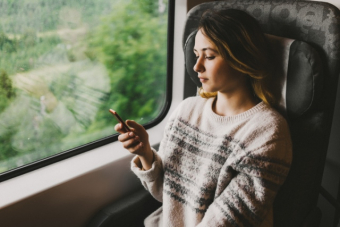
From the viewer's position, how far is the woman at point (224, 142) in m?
1.13

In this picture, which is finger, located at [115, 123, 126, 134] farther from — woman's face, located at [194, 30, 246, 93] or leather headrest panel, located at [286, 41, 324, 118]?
leather headrest panel, located at [286, 41, 324, 118]

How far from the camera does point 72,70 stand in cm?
167

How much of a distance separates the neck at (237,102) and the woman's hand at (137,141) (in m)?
0.31

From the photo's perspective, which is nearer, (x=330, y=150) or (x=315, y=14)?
(x=315, y=14)

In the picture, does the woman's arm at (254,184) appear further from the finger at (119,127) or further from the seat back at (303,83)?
the finger at (119,127)

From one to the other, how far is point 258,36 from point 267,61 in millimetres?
91

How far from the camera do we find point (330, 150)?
161cm

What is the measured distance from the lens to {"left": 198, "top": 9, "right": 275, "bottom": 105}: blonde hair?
1.17 metres

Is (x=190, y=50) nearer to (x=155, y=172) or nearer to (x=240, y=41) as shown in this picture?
(x=240, y=41)

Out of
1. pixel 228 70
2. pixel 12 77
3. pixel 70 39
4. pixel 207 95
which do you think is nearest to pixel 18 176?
pixel 12 77

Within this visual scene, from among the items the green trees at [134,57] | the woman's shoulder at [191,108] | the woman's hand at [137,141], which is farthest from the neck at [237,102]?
the green trees at [134,57]

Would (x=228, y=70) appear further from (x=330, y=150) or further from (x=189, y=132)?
(x=330, y=150)

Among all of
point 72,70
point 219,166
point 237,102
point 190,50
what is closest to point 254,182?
point 219,166

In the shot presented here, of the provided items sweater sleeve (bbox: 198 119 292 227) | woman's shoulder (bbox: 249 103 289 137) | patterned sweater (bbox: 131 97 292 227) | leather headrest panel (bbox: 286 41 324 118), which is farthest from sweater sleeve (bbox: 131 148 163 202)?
leather headrest panel (bbox: 286 41 324 118)
